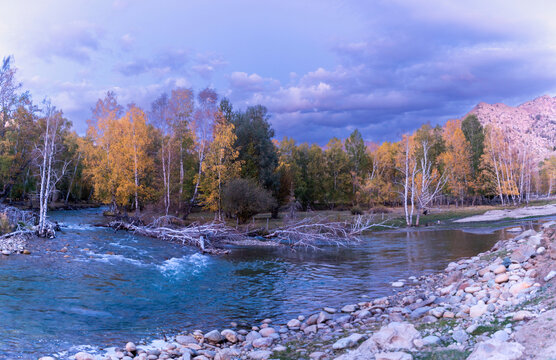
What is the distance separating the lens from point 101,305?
41.5ft

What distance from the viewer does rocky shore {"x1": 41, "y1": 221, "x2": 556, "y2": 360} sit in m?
6.30

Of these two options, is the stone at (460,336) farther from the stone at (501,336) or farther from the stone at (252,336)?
the stone at (252,336)

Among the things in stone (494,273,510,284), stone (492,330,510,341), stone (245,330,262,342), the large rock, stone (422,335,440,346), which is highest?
the large rock

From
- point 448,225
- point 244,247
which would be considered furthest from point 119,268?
point 448,225

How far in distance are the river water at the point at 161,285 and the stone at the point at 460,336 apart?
5.51m

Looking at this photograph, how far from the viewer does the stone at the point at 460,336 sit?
6827 millimetres

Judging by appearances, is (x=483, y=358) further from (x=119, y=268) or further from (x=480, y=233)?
(x=480, y=233)

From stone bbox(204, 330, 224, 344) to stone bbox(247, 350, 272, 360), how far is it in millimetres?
1346

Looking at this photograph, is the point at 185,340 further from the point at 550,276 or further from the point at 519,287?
the point at 550,276

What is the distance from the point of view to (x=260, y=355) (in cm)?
821

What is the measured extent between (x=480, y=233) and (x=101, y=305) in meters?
29.0

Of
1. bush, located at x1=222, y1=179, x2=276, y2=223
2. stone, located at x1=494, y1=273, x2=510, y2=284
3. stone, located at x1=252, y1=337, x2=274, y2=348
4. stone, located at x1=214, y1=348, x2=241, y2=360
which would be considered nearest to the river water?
stone, located at x1=252, y1=337, x2=274, y2=348

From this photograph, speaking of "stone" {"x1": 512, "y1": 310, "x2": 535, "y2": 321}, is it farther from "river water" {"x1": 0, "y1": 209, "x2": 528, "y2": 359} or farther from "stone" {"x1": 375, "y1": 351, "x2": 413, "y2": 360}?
"river water" {"x1": 0, "y1": 209, "x2": 528, "y2": 359}

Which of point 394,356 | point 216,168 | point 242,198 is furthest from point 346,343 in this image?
point 216,168
